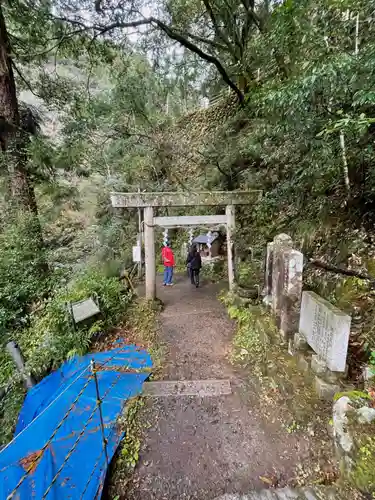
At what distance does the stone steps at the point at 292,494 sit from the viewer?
85.5 inches

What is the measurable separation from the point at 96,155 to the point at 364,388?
438 inches

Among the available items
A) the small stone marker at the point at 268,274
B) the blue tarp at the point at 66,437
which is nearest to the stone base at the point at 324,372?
the small stone marker at the point at 268,274

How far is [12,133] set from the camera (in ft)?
20.0

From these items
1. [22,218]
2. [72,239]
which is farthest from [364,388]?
[72,239]

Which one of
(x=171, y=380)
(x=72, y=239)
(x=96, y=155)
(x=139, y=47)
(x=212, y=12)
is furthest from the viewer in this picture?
(x=72, y=239)

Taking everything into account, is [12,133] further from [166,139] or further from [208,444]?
[208,444]

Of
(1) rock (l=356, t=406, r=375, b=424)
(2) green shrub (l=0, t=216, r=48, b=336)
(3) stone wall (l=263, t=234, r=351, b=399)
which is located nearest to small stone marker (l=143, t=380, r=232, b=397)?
(3) stone wall (l=263, t=234, r=351, b=399)

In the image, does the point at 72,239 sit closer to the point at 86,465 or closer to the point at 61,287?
the point at 61,287

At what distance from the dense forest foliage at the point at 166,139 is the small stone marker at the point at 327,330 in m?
0.52

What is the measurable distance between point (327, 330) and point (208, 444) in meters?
Result: 2.02

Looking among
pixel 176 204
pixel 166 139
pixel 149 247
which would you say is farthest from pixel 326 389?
pixel 166 139

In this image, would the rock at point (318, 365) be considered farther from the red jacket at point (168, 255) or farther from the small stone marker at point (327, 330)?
the red jacket at point (168, 255)

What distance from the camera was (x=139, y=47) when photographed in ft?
26.7

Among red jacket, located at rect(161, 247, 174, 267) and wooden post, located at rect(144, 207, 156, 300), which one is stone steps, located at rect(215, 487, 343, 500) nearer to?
wooden post, located at rect(144, 207, 156, 300)
